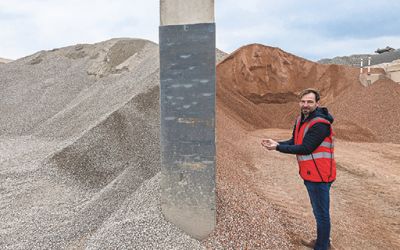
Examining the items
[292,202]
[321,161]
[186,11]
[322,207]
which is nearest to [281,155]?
[292,202]

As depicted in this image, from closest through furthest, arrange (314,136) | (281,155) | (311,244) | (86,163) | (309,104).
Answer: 1. (314,136)
2. (309,104)
3. (311,244)
4. (86,163)
5. (281,155)

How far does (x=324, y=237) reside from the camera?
11.6 feet

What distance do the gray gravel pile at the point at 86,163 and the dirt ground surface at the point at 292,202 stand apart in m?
0.77

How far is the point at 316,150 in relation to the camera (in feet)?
10.9

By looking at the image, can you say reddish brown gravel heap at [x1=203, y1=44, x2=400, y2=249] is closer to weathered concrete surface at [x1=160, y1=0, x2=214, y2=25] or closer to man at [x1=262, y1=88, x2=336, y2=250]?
man at [x1=262, y1=88, x2=336, y2=250]

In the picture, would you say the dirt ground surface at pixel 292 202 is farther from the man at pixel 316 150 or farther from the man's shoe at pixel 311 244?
the man at pixel 316 150

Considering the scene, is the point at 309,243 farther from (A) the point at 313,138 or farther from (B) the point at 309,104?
(B) the point at 309,104

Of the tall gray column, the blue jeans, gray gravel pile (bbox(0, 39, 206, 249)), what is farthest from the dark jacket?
gray gravel pile (bbox(0, 39, 206, 249))

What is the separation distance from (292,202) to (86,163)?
4731 millimetres

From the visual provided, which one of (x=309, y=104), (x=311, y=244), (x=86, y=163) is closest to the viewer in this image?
(x=309, y=104)

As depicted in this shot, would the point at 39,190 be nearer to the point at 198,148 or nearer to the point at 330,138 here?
the point at 198,148

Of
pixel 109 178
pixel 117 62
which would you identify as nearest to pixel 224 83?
pixel 117 62

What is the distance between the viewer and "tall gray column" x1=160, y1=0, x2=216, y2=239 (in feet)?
12.1

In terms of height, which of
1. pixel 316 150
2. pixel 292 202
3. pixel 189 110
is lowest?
pixel 292 202
